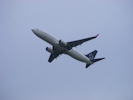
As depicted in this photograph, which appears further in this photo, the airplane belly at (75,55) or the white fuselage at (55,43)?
the airplane belly at (75,55)

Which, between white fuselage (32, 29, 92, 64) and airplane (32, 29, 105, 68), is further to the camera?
airplane (32, 29, 105, 68)

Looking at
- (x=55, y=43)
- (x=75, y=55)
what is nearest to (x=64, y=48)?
(x=55, y=43)

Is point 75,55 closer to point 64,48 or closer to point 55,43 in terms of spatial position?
point 64,48

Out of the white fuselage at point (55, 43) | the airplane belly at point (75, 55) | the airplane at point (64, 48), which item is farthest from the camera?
the airplane belly at point (75, 55)

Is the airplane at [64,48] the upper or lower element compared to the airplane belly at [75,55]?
upper

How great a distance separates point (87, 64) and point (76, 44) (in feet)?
29.1

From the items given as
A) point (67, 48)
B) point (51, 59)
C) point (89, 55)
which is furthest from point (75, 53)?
point (51, 59)

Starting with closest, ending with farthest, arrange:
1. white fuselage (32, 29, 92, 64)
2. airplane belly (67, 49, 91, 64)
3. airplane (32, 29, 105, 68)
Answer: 1. white fuselage (32, 29, 92, 64)
2. airplane (32, 29, 105, 68)
3. airplane belly (67, 49, 91, 64)

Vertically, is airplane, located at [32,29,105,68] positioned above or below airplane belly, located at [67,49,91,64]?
above

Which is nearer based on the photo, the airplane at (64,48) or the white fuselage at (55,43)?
the white fuselage at (55,43)

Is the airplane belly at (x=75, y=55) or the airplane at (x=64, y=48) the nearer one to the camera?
the airplane at (x=64, y=48)

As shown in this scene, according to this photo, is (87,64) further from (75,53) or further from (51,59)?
(51,59)

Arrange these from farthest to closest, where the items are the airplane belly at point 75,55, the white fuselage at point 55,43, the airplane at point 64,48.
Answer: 1. the airplane belly at point 75,55
2. the airplane at point 64,48
3. the white fuselage at point 55,43

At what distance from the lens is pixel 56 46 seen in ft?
172
